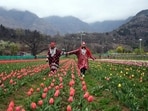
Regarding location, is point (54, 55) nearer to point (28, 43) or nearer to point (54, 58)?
point (54, 58)

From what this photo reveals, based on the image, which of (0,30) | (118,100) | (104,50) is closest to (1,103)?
(118,100)

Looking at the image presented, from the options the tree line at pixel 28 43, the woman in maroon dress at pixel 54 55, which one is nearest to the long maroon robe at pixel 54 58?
the woman in maroon dress at pixel 54 55

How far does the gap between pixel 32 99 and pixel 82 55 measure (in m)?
9.97

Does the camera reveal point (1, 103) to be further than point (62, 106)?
Yes

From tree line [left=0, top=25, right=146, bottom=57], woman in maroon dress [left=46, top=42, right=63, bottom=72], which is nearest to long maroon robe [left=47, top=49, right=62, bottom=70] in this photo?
woman in maroon dress [left=46, top=42, right=63, bottom=72]

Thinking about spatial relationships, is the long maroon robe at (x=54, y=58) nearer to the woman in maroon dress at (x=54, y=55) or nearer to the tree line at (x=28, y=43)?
the woman in maroon dress at (x=54, y=55)

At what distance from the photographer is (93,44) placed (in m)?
189

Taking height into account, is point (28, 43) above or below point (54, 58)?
below

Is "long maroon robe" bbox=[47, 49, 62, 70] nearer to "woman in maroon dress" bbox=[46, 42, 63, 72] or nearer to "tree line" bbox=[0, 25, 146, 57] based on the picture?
"woman in maroon dress" bbox=[46, 42, 63, 72]

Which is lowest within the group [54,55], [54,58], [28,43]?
[28,43]

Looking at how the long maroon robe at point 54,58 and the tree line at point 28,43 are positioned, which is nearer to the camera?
the long maroon robe at point 54,58

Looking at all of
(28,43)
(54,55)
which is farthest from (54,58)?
(28,43)

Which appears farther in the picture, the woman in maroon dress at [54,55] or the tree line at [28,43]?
the tree line at [28,43]

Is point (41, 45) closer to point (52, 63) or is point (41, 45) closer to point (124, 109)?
point (52, 63)
